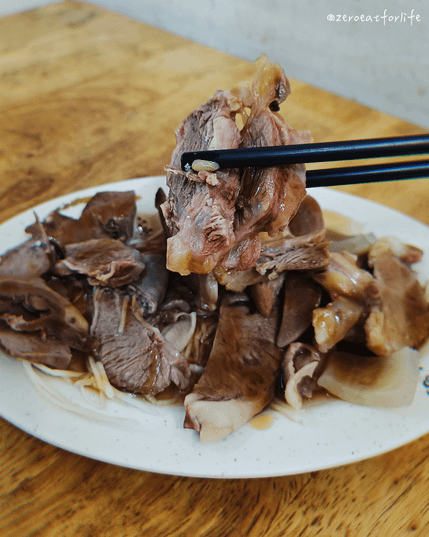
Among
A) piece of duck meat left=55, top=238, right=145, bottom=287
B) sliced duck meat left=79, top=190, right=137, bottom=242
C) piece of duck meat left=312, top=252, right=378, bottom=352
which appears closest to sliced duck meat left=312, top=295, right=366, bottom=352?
piece of duck meat left=312, top=252, right=378, bottom=352

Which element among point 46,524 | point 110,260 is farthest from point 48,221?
point 46,524

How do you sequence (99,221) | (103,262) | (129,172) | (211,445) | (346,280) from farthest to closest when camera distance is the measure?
(129,172) < (99,221) < (103,262) < (346,280) < (211,445)

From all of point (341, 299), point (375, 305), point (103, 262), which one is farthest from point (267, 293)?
point (103, 262)

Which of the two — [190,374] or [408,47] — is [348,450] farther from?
[408,47]

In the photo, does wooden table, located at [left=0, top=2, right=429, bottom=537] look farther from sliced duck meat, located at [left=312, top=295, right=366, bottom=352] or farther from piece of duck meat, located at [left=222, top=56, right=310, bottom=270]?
piece of duck meat, located at [left=222, top=56, right=310, bottom=270]

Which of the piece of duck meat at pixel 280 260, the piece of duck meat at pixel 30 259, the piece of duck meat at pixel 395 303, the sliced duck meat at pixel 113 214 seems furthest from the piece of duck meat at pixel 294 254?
the piece of duck meat at pixel 30 259

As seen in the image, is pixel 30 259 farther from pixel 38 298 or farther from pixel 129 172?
pixel 129 172
